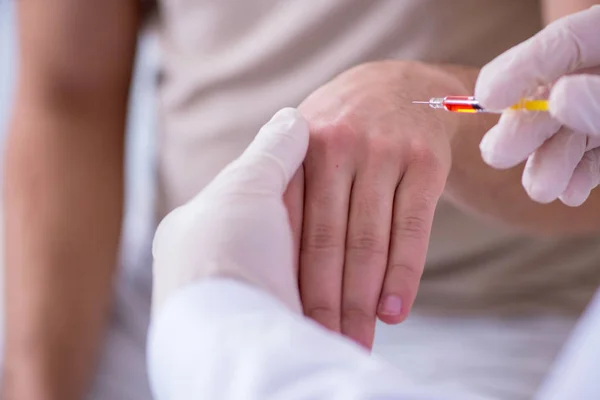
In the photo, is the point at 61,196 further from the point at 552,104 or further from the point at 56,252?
the point at 552,104

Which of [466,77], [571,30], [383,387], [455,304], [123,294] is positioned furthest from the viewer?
[123,294]

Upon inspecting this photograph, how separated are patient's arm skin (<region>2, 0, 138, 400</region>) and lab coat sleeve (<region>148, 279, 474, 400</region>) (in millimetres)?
487

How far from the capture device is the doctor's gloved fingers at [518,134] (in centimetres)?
46

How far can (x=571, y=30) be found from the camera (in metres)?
0.46

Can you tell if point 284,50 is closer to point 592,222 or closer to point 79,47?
point 79,47

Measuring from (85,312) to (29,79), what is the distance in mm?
309

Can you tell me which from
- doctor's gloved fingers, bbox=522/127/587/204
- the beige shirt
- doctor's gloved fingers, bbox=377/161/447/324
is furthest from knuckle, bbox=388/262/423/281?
the beige shirt

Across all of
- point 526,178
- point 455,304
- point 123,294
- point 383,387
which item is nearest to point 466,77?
point 526,178

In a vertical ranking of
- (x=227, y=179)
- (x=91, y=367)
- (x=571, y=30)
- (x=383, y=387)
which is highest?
(x=571, y=30)

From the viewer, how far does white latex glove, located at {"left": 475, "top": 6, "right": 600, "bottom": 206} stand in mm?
420

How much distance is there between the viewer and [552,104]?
0.42 meters

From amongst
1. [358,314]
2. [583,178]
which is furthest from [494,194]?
[358,314]

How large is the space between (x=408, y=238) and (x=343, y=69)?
0.76 feet

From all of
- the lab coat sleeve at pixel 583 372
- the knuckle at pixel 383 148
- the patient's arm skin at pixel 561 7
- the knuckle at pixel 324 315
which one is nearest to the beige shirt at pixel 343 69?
the patient's arm skin at pixel 561 7
